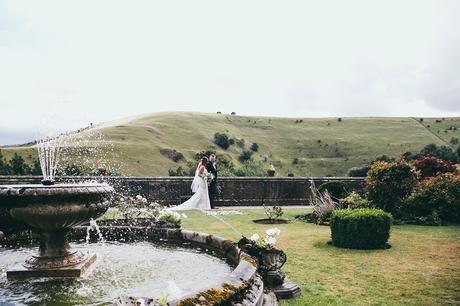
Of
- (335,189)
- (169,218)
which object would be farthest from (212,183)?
(169,218)

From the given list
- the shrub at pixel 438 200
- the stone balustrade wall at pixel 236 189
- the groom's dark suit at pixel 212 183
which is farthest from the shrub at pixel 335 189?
the groom's dark suit at pixel 212 183

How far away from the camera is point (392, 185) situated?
15.7m

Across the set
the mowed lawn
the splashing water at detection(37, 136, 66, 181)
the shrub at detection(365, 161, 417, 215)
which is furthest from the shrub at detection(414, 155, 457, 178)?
the splashing water at detection(37, 136, 66, 181)

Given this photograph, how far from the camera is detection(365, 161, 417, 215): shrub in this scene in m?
15.7

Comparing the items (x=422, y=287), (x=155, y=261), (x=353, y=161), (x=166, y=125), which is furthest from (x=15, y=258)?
(x=166, y=125)

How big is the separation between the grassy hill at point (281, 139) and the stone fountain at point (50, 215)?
5641 cm

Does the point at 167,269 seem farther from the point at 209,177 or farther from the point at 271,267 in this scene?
the point at 209,177

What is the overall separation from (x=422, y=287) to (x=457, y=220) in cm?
1026

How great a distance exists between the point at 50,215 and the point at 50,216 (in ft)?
0.06

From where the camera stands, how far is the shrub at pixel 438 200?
50.6 feet

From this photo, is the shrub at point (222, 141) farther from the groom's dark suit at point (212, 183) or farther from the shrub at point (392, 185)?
the shrub at point (392, 185)

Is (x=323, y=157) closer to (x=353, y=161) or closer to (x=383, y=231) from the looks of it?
(x=353, y=161)

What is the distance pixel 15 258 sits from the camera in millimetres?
7203

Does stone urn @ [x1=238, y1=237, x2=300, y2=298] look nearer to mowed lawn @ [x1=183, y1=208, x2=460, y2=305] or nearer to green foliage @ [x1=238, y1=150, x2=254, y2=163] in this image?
mowed lawn @ [x1=183, y1=208, x2=460, y2=305]
